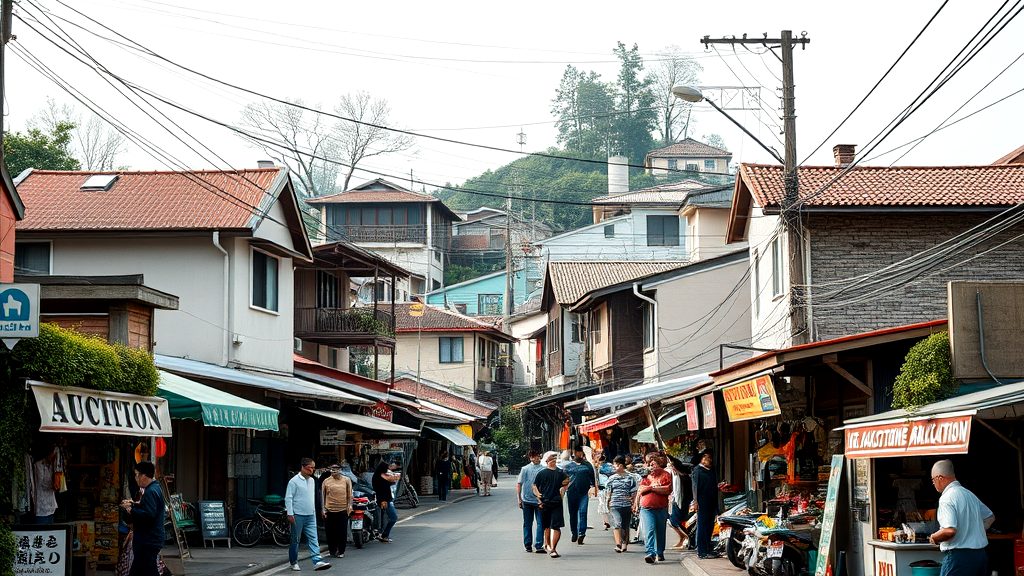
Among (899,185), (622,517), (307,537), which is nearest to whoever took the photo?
(307,537)

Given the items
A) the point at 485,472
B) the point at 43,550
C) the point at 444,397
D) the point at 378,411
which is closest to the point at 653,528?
the point at 43,550

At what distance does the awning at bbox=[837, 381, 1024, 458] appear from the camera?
35.6ft

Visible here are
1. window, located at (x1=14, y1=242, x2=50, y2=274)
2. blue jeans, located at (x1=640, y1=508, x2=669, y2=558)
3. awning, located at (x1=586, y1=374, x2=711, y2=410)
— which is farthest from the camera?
awning, located at (x1=586, y1=374, x2=711, y2=410)

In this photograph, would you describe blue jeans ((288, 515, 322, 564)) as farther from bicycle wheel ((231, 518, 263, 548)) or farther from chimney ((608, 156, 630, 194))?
chimney ((608, 156, 630, 194))

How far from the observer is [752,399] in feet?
56.0

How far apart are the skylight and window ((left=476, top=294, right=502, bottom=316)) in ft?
153

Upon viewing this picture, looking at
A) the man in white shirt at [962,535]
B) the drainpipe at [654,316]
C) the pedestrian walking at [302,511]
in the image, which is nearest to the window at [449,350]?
the drainpipe at [654,316]

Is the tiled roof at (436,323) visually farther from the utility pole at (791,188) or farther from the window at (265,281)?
the utility pole at (791,188)

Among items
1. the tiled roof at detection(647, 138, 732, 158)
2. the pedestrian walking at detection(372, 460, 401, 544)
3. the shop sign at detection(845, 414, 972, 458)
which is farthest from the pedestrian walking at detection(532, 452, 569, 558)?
the tiled roof at detection(647, 138, 732, 158)

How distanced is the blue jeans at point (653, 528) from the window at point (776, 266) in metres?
9.34

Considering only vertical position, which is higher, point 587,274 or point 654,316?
point 587,274

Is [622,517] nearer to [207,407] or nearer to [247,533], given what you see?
[247,533]

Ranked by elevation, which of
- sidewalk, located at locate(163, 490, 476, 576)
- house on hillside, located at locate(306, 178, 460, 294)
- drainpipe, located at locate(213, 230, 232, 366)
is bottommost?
sidewalk, located at locate(163, 490, 476, 576)

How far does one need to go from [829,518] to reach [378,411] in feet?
63.3
